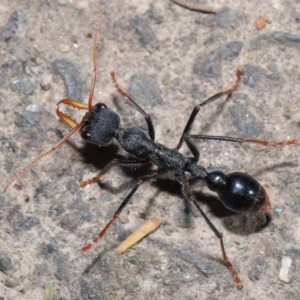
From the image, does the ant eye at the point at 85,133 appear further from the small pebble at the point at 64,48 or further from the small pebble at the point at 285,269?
the small pebble at the point at 285,269

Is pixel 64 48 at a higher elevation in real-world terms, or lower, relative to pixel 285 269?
higher

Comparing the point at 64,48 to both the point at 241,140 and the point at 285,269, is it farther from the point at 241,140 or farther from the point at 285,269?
the point at 285,269

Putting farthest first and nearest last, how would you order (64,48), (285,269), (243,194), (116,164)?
(64,48) < (116,164) < (285,269) < (243,194)

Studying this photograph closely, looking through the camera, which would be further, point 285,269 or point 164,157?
point 164,157

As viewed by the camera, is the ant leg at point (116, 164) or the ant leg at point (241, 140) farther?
the ant leg at point (116, 164)

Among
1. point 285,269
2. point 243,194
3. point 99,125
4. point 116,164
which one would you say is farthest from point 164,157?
point 285,269

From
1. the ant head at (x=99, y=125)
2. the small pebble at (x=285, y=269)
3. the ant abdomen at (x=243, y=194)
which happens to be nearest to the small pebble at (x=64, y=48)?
the ant head at (x=99, y=125)

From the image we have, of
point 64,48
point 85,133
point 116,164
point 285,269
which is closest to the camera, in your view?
point 285,269

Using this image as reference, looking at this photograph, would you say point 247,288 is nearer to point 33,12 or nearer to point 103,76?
point 103,76
